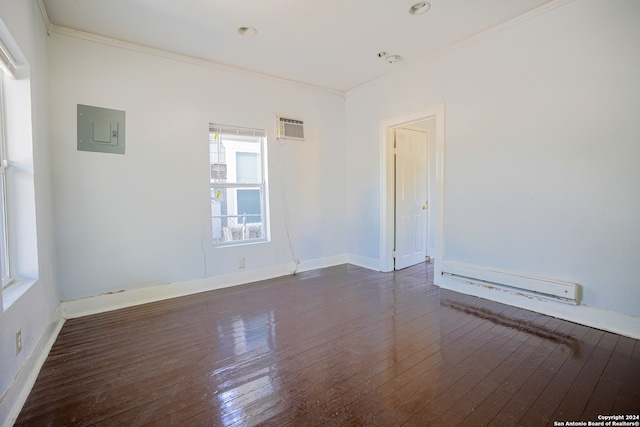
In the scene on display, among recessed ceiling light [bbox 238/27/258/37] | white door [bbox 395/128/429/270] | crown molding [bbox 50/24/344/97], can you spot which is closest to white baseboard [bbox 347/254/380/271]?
white door [bbox 395/128/429/270]

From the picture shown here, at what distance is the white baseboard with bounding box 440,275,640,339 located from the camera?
7.70 feet

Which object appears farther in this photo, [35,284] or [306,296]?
[306,296]

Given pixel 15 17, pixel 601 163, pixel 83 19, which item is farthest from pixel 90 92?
pixel 601 163

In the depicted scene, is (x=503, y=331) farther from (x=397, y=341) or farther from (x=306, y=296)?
(x=306, y=296)

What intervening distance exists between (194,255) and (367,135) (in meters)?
3.05

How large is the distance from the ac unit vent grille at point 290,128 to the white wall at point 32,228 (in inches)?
97.2

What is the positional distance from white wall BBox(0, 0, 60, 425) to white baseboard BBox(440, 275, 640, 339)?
3.86m

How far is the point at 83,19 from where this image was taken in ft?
8.81

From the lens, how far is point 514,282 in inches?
116

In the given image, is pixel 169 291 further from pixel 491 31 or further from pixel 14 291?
pixel 491 31

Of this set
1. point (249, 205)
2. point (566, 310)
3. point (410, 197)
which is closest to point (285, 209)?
point (249, 205)

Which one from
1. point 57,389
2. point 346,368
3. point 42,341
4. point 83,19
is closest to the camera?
point 57,389

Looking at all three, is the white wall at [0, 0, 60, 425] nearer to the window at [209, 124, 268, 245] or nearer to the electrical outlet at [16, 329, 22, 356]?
the electrical outlet at [16, 329, 22, 356]

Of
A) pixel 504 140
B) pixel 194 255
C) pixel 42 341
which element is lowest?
pixel 42 341
